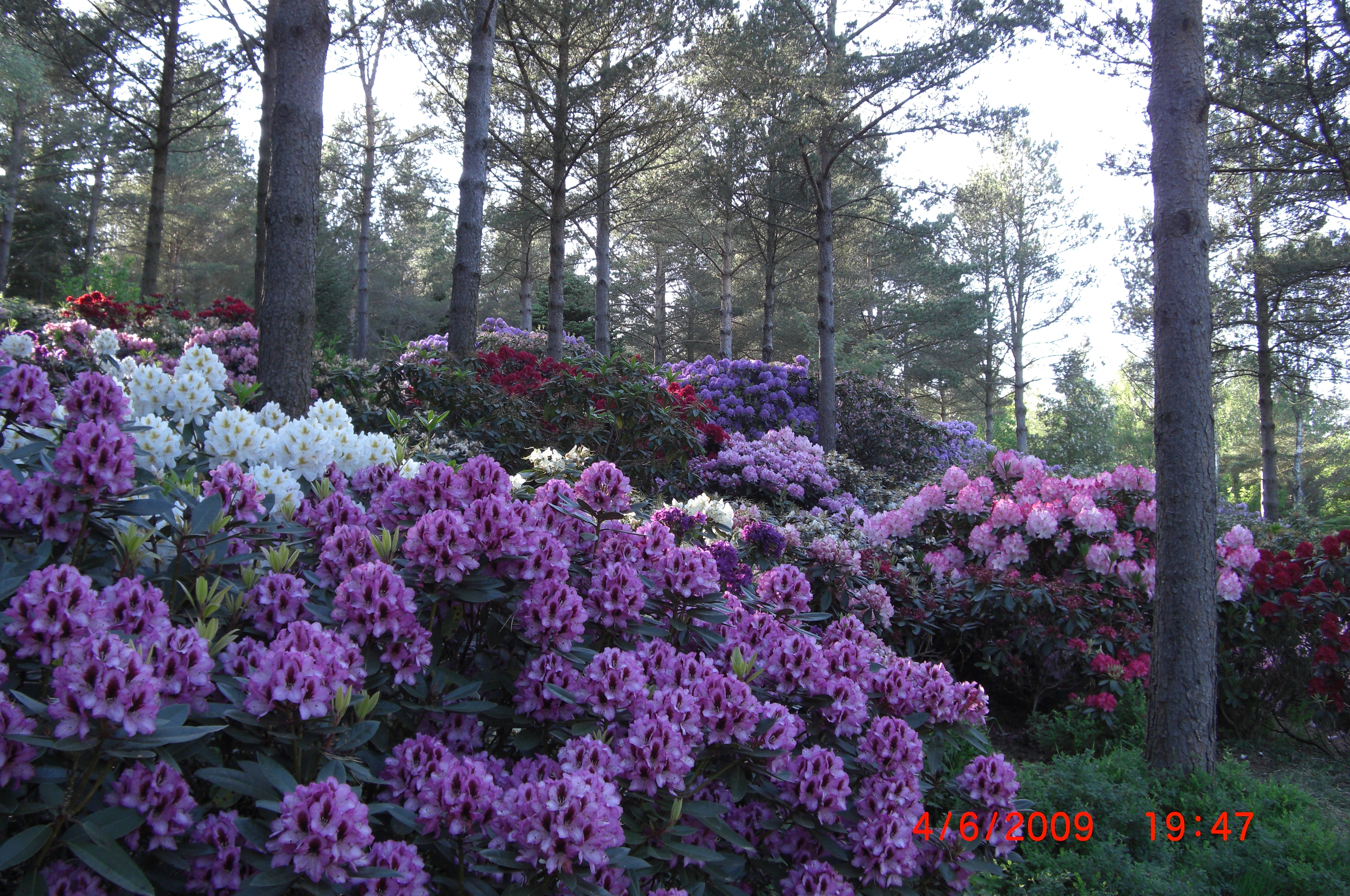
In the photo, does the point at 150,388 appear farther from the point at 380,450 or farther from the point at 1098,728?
the point at 1098,728

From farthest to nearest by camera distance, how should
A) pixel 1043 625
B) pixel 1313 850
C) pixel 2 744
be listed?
pixel 1043 625 → pixel 1313 850 → pixel 2 744

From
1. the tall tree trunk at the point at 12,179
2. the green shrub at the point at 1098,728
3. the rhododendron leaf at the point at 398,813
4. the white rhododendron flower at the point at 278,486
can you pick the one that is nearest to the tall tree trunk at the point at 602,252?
the green shrub at the point at 1098,728

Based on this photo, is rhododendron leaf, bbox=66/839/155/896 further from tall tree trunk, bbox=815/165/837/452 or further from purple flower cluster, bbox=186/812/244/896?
tall tree trunk, bbox=815/165/837/452

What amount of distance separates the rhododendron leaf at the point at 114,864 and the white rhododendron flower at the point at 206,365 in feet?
6.12

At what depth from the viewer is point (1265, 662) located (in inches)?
163

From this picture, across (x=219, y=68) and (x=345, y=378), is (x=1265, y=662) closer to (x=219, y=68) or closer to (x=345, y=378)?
(x=345, y=378)

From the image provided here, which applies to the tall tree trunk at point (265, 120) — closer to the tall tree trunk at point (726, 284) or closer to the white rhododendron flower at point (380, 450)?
the white rhododendron flower at point (380, 450)

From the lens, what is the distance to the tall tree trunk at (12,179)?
59.7 ft

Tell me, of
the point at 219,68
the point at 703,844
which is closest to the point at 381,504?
the point at 703,844

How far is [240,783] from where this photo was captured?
3.48ft

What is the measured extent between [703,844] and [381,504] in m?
1.04

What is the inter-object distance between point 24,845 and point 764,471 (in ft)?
22.5

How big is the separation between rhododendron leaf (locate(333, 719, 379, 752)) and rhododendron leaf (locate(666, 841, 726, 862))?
53 cm
